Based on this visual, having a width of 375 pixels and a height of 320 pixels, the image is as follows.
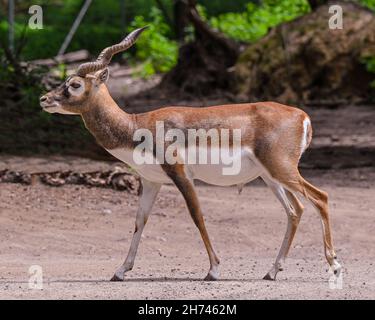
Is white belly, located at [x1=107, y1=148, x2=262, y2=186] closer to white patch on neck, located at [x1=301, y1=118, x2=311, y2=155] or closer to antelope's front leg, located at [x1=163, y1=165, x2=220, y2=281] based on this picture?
antelope's front leg, located at [x1=163, y1=165, x2=220, y2=281]

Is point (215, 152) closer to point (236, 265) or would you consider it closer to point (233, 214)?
point (236, 265)

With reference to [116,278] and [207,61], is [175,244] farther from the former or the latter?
[207,61]

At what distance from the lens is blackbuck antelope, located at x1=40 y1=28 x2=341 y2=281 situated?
8.77 metres

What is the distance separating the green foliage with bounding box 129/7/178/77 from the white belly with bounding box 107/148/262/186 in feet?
48.5

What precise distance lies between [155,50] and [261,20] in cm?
268

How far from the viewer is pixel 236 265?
10.0 m

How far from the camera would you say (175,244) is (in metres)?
11.3

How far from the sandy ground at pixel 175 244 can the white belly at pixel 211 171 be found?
0.82 metres

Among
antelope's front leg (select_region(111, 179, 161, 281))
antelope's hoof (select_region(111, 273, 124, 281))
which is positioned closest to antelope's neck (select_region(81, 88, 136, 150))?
antelope's front leg (select_region(111, 179, 161, 281))

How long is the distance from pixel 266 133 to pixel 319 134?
7795 millimetres

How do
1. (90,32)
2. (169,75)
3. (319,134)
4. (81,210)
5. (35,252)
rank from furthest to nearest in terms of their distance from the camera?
(90,32)
(169,75)
(319,134)
(81,210)
(35,252)

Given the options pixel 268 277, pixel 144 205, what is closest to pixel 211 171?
pixel 144 205

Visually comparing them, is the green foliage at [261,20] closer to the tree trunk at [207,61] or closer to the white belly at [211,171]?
the tree trunk at [207,61]

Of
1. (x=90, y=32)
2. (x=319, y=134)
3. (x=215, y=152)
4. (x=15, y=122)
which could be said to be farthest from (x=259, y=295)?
(x=90, y=32)
